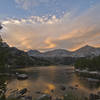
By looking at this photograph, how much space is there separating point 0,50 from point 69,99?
12105 millimetres

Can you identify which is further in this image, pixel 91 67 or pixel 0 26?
pixel 91 67

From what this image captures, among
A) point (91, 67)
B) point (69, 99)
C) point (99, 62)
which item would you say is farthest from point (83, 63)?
point (69, 99)

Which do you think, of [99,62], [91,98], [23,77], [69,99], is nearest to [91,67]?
[99,62]

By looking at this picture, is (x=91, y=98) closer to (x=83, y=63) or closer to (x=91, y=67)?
(x=91, y=67)

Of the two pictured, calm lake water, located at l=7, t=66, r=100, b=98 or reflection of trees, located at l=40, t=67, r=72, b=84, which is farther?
reflection of trees, located at l=40, t=67, r=72, b=84

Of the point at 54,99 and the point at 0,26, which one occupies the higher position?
the point at 0,26

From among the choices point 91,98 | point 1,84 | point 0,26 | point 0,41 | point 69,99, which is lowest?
point 91,98

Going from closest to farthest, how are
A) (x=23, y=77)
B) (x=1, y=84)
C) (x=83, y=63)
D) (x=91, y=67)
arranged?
(x=1, y=84)
(x=23, y=77)
(x=91, y=67)
(x=83, y=63)

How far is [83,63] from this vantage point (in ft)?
378

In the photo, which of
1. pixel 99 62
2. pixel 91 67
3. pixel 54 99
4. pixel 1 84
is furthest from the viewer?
pixel 91 67

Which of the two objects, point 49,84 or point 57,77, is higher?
point 57,77

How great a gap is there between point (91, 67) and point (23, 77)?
70.9 meters

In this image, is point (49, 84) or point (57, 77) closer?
point (49, 84)

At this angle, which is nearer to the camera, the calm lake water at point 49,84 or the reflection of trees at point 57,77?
the calm lake water at point 49,84
